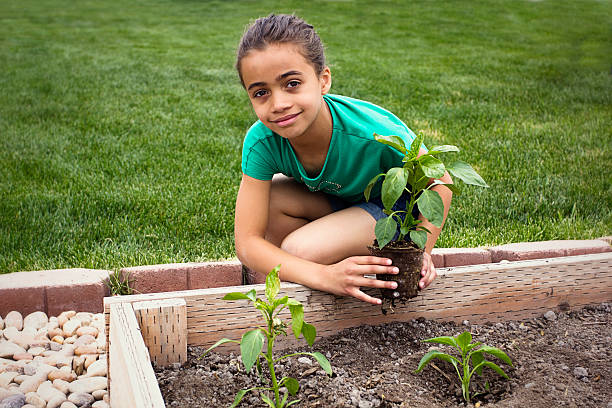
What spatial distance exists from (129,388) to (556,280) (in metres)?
1.57

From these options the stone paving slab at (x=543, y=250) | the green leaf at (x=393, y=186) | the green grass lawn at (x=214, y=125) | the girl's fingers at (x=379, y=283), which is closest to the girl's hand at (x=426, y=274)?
the girl's fingers at (x=379, y=283)

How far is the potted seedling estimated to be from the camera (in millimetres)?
1841

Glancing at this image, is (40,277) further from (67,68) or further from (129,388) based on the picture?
(67,68)

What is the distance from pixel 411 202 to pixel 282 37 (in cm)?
70

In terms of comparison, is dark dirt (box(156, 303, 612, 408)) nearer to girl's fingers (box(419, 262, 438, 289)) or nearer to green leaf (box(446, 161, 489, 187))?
girl's fingers (box(419, 262, 438, 289))

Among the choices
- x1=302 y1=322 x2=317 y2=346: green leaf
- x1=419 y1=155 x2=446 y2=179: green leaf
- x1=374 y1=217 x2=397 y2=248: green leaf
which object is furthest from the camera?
x1=374 y1=217 x2=397 y2=248: green leaf

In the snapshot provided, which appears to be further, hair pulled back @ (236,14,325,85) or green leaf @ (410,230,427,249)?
hair pulled back @ (236,14,325,85)

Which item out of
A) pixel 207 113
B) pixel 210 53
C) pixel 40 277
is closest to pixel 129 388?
pixel 40 277

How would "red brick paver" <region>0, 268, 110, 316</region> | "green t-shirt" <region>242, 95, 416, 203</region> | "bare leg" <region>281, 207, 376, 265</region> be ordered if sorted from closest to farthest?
"green t-shirt" <region>242, 95, 416, 203</region> → "bare leg" <region>281, 207, 376, 265</region> → "red brick paver" <region>0, 268, 110, 316</region>

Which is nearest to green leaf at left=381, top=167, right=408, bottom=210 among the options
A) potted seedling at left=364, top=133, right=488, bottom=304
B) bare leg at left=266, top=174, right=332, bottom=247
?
potted seedling at left=364, top=133, right=488, bottom=304

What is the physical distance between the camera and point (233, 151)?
192 inches

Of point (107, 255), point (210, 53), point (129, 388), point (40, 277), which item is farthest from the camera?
point (210, 53)

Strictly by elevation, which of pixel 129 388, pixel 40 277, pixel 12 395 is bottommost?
pixel 12 395

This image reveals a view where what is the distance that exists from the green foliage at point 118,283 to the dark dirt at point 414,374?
843mm
